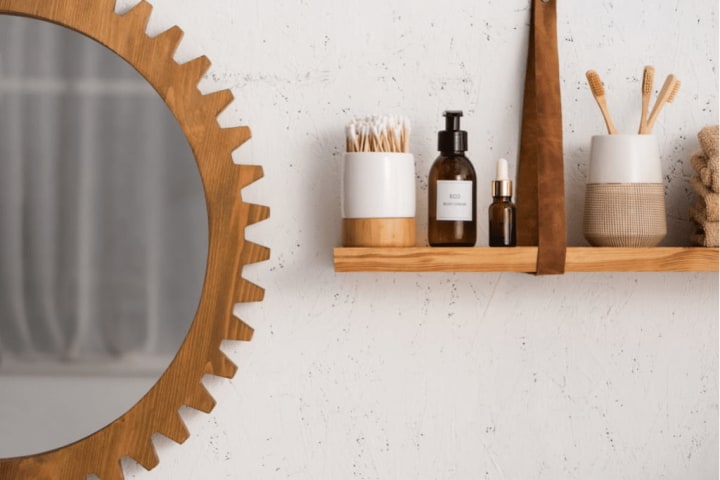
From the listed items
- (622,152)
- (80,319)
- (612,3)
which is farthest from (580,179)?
(80,319)

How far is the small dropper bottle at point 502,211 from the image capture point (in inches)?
36.2

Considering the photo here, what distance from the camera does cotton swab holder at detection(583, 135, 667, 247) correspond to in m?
0.91

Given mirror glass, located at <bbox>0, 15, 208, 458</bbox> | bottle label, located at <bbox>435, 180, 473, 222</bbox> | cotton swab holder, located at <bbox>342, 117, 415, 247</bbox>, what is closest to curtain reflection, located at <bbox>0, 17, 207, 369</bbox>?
mirror glass, located at <bbox>0, 15, 208, 458</bbox>

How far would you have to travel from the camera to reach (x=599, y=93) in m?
0.92

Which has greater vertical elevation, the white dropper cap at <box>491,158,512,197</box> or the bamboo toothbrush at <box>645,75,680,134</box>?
the bamboo toothbrush at <box>645,75,680,134</box>

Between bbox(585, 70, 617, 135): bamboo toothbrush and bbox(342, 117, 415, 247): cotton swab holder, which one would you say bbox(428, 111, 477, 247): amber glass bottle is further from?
bbox(585, 70, 617, 135): bamboo toothbrush

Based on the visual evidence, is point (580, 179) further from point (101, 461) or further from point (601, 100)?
point (101, 461)

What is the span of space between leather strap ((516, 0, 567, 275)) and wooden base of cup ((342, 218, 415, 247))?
16 cm

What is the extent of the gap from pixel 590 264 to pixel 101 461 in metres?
0.64

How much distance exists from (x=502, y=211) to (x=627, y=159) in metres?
0.16

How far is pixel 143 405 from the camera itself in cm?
92

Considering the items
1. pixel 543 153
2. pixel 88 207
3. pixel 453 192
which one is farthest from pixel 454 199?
pixel 88 207

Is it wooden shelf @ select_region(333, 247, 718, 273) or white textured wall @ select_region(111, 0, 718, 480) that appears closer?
wooden shelf @ select_region(333, 247, 718, 273)

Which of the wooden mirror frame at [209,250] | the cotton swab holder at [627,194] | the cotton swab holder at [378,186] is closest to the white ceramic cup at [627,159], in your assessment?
the cotton swab holder at [627,194]
